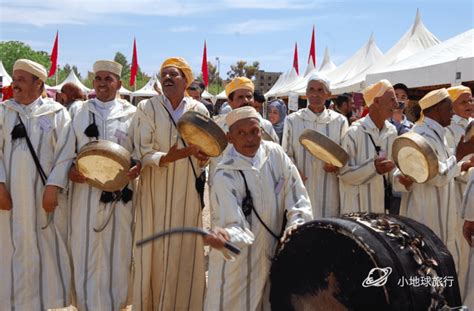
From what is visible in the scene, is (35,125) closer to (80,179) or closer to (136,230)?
(80,179)

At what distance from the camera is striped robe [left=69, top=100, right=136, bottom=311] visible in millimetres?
4887

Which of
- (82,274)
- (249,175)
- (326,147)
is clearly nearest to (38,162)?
(82,274)

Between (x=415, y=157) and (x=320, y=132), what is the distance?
1.25 metres

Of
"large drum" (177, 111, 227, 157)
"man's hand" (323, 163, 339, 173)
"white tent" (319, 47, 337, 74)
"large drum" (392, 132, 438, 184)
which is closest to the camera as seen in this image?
"large drum" (392, 132, 438, 184)

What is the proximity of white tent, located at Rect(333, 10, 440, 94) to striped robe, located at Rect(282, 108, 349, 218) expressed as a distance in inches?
416

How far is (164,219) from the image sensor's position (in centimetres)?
509

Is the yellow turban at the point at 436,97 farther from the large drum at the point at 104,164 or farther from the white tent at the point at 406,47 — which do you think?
the white tent at the point at 406,47

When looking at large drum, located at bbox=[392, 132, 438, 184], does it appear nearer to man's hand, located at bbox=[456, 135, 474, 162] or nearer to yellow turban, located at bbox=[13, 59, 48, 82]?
man's hand, located at bbox=[456, 135, 474, 162]

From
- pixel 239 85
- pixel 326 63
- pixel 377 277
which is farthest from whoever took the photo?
pixel 326 63

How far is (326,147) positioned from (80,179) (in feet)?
6.40

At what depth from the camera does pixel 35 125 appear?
485cm

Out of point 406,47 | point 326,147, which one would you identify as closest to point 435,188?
point 326,147

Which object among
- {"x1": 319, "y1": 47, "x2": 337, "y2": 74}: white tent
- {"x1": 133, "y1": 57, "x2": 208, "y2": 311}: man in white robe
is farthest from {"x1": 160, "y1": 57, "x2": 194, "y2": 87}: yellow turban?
{"x1": 319, "y1": 47, "x2": 337, "y2": 74}: white tent

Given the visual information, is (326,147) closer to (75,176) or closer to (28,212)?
(75,176)
